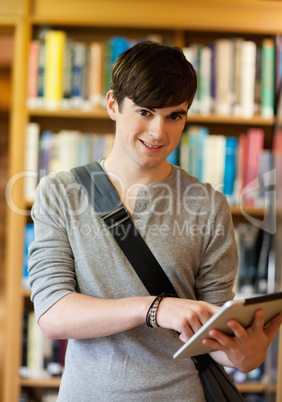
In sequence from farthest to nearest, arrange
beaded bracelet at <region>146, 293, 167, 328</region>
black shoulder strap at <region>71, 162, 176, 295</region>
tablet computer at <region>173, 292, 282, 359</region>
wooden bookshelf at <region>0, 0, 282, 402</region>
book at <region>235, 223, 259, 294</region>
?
book at <region>235, 223, 259, 294</region>, wooden bookshelf at <region>0, 0, 282, 402</region>, black shoulder strap at <region>71, 162, 176, 295</region>, beaded bracelet at <region>146, 293, 167, 328</region>, tablet computer at <region>173, 292, 282, 359</region>

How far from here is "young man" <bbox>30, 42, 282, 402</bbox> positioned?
88cm

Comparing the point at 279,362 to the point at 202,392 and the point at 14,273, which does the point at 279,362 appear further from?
the point at 14,273

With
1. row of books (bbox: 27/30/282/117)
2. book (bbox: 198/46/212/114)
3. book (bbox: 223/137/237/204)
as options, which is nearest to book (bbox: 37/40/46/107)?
row of books (bbox: 27/30/282/117)

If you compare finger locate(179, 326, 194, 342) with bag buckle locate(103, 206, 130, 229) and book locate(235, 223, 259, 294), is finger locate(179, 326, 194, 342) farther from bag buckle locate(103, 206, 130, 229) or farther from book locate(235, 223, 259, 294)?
book locate(235, 223, 259, 294)

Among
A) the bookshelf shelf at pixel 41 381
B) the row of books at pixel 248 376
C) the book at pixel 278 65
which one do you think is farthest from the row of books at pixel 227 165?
the bookshelf shelf at pixel 41 381

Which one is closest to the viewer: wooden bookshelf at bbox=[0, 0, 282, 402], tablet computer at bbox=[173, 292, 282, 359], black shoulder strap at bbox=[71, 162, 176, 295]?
tablet computer at bbox=[173, 292, 282, 359]

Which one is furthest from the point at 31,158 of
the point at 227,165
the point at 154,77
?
the point at 154,77

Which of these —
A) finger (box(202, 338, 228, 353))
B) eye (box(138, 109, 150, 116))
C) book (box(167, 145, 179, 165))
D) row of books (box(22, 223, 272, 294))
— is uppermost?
eye (box(138, 109, 150, 116))

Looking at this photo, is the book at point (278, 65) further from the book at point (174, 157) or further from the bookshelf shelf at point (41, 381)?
the bookshelf shelf at point (41, 381)

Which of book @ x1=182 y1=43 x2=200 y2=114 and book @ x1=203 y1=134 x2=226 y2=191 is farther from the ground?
book @ x1=182 y1=43 x2=200 y2=114

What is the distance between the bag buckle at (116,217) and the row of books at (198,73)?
1.23 metres

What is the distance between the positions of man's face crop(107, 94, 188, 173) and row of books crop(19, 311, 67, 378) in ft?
4.47

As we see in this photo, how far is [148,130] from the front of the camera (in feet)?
3.12

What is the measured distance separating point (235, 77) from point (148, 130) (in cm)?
130
